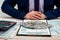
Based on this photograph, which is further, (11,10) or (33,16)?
(11,10)

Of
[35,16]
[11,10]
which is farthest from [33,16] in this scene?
[11,10]

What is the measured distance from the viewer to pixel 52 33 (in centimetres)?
69

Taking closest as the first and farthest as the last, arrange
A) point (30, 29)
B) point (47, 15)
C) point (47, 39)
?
point (47, 39), point (30, 29), point (47, 15)

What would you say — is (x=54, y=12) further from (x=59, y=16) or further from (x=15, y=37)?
(x=15, y=37)

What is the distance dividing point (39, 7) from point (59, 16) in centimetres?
18

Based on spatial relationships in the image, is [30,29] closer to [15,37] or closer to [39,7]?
[15,37]

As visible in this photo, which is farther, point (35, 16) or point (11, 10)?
point (11, 10)

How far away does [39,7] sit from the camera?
1.30m

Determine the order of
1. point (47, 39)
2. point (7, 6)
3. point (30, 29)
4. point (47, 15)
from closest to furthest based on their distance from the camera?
point (47, 39) → point (30, 29) → point (47, 15) → point (7, 6)

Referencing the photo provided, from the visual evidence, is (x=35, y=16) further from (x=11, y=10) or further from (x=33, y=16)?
(x=11, y=10)

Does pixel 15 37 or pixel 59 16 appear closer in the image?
pixel 15 37

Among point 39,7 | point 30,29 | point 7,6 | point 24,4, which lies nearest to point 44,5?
point 39,7

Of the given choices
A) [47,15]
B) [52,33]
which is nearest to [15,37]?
[52,33]

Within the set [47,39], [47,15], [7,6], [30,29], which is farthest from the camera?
[7,6]
